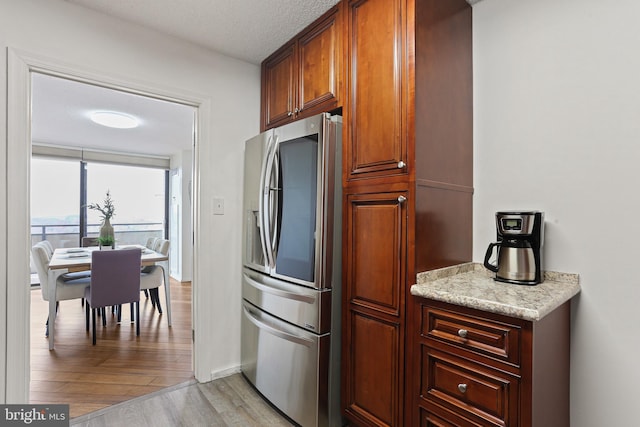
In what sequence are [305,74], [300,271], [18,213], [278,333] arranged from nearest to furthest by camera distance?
[18,213], [300,271], [278,333], [305,74]

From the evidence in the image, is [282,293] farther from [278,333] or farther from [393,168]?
[393,168]

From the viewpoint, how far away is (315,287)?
176 cm

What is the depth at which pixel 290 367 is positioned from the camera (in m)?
1.88

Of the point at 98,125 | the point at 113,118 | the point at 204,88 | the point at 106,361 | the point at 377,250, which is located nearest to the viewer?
the point at 377,250

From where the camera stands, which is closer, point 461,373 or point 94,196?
point 461,373

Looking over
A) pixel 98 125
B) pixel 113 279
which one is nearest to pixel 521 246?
pixel 113 279

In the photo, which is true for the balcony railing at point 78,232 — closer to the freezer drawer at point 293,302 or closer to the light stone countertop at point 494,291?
the freezer drawer at point 293,302

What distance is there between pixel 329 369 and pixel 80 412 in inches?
60.7

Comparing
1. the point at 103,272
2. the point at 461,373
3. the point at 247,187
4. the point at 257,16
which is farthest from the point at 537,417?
the point at 103,272

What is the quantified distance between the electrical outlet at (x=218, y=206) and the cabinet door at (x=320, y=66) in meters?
0.88

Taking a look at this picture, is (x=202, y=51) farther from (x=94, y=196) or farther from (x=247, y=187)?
(x=94, y=196)

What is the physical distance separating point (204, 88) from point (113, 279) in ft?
6.86

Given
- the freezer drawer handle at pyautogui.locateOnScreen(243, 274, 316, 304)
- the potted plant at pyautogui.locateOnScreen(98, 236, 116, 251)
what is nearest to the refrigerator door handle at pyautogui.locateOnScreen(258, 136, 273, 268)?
the freezer drawer handle at pyautogui.locateOnScreen(243, 274, 316, 304)

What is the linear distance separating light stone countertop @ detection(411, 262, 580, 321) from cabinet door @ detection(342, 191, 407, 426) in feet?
0.57
